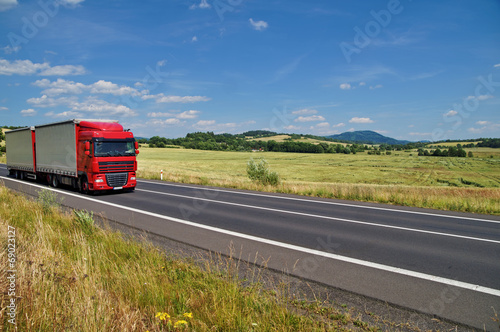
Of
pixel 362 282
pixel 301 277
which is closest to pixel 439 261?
pixel 362 282

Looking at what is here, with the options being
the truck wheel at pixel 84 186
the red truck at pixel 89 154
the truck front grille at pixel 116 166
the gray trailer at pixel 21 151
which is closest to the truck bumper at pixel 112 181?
the red truck at pixel 89 154

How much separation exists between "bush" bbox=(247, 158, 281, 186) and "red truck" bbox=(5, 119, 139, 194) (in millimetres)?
8528

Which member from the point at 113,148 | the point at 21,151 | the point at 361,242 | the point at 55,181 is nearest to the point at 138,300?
the point at 361,242

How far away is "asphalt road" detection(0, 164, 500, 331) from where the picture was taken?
4.78 metres

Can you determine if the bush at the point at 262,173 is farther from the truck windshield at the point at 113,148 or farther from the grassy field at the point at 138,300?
the grassy field at the point at 138,300

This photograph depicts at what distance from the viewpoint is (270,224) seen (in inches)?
371

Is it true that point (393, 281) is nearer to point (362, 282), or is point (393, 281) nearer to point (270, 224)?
point (362, 282)

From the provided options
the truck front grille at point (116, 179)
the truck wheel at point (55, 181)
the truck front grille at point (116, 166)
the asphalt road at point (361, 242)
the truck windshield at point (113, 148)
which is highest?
the truck windshield at point (113, 148)

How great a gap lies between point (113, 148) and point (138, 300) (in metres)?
13.4

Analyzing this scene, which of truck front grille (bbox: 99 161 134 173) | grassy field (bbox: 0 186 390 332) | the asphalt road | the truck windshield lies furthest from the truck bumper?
grassy field (bbox: 0 186 390 332)

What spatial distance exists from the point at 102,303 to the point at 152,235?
15.2 ft

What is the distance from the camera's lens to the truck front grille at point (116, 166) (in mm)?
15461

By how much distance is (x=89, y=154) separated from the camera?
1526 cm

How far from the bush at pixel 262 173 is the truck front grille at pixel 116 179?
8734 mm
